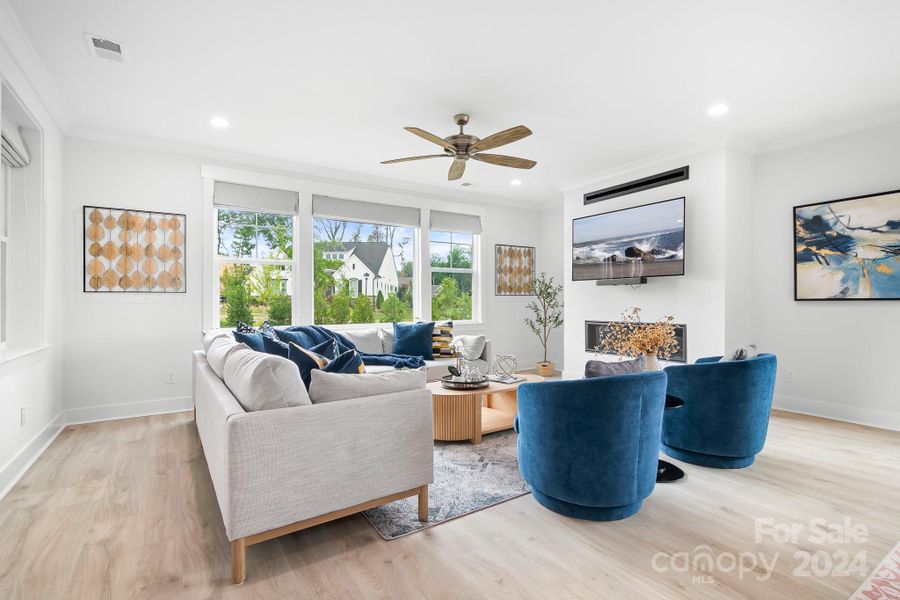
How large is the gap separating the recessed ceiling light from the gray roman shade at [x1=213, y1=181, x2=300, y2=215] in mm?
4048

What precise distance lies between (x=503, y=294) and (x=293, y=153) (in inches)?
136

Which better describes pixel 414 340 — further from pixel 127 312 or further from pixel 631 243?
pixel 127 312

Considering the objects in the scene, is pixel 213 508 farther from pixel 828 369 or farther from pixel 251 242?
A: pixel 828 369

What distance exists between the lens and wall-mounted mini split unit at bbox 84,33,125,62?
2637 millimetres

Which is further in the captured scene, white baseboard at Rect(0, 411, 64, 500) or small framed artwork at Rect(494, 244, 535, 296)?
small framed artwork at Rect(494, 244, 535, 296)

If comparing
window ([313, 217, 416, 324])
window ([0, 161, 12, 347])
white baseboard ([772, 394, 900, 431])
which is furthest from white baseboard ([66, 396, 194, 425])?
white baseboard ([772, 394, 900, 431])

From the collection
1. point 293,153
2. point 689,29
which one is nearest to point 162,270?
point 293,153

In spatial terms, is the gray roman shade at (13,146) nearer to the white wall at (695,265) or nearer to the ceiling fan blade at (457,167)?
the ceiling fan blade at (457,167)

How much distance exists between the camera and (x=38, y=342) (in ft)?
11.1

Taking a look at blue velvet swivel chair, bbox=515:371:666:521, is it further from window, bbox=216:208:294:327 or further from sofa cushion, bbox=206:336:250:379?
window, bbox=216:208:294:327

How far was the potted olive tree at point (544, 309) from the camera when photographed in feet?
22.0

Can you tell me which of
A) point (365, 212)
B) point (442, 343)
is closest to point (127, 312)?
point (365, 212)

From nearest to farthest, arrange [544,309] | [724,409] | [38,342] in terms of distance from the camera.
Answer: [724,409], [38,342], [544,309]

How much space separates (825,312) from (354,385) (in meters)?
4.35
